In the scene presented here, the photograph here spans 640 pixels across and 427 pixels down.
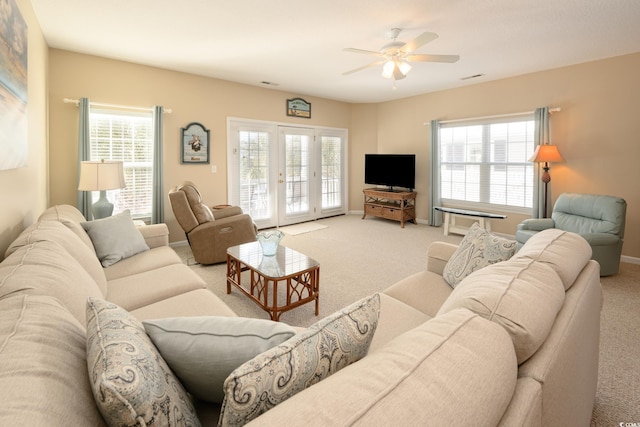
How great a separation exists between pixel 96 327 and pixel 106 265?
206 cm

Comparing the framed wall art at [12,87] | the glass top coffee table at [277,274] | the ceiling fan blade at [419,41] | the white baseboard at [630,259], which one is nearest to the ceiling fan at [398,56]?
the ceiling fan blade at [419,41]

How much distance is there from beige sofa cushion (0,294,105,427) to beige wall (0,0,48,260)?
4.88 feet

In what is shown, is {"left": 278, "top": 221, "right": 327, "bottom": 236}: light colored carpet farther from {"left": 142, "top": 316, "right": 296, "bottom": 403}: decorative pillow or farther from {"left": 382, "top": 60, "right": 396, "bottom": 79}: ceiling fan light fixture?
{"left": 142, "top": 316, "right": 296, "bottom": 403}: decorative pillow

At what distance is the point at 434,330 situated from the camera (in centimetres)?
85

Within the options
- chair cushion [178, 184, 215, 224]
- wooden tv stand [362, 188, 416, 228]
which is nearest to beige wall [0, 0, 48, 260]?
chair cushion [178, 184, 215, 224]

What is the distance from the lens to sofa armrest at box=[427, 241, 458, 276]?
2.32 m

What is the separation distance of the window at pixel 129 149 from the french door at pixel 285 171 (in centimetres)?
129

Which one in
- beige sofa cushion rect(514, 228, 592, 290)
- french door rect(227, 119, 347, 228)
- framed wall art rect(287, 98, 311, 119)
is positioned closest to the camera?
beige sofa cushion rect(514, 228, 592, 290)

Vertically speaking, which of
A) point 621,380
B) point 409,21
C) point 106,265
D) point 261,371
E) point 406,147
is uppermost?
point 409,21

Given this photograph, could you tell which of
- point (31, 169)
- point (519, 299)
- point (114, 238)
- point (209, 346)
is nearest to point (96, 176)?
point (31, 169)

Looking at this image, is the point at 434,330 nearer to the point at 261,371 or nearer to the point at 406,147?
the point at 261,371

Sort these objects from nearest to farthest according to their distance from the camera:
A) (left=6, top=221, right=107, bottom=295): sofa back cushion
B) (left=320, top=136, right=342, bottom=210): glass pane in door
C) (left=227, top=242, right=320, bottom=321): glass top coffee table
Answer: (left=6, top=221, right=107, bottom=295): sofa back cushion < (left=227, top=242, right=320, bottom=321): glass top coffee table < (left=320, top=136, right=342, bottom=210): glass pane in door

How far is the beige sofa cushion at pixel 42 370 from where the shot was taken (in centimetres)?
59

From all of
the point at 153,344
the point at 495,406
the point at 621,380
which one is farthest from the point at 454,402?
the point at 621,380
